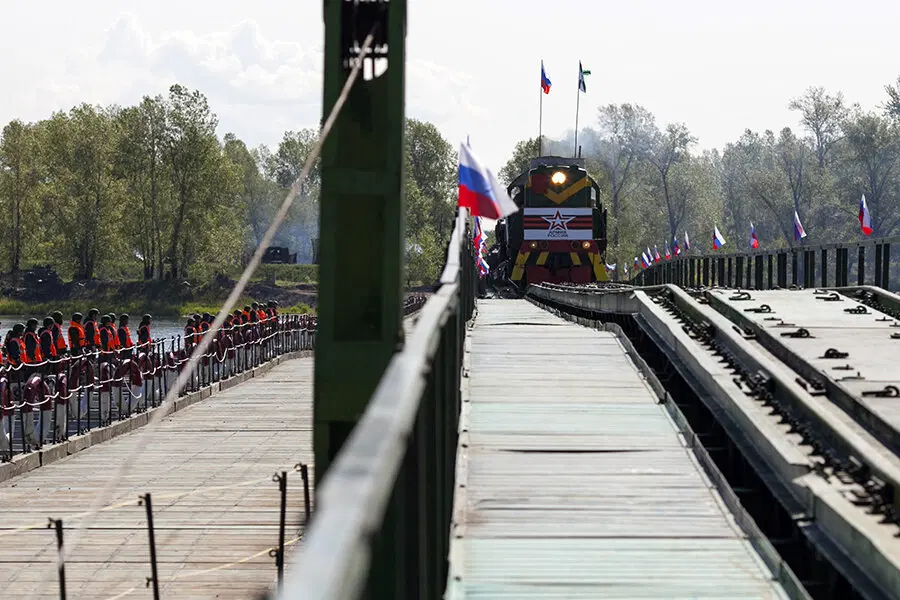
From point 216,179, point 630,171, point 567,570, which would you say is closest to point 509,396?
point 567,570

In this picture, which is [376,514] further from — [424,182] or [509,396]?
[424,182]

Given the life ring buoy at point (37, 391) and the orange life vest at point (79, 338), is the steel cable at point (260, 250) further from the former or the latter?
the orange life vest at point (79, 338)

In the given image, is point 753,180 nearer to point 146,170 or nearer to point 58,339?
point 146,170

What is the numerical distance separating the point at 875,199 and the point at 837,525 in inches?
4006

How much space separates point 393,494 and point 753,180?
4607 inches

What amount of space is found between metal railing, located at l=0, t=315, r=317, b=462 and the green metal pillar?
10.8 m

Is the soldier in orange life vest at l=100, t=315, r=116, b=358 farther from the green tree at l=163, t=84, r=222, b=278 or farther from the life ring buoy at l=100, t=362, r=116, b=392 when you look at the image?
the green tree at l=163, t=84, r=222, b=278

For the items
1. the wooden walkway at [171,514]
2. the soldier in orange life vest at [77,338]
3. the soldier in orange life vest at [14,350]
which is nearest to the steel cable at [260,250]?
the wooden walkway at [171,514]

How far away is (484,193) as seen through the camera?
11.1m

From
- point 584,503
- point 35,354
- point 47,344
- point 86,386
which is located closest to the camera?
point 584,503

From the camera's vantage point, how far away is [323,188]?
6.21 metres

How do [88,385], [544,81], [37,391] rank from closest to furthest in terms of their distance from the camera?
[37,391], [88,385], [544,81]

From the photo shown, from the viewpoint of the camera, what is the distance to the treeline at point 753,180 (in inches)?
4149

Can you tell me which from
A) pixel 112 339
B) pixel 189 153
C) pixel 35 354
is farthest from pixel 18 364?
pixel 189 153
